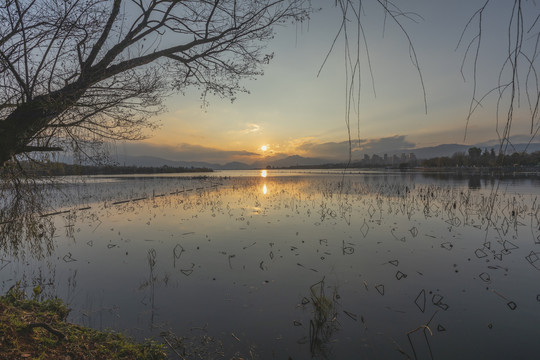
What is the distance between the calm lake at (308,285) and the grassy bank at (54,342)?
1097 millimetres

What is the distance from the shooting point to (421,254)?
33.6 ft

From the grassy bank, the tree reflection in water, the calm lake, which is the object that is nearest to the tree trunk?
the tree reflection in water

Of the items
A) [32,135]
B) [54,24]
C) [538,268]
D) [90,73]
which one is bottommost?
[538,268]

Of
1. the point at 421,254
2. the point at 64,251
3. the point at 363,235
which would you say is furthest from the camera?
the point at 363,235

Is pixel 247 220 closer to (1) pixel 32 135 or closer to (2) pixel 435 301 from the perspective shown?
(2) pixel 435 301

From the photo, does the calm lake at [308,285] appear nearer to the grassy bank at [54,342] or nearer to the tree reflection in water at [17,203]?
the grassy bank at [54,342]

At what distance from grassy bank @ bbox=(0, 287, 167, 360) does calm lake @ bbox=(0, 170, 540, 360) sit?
1097mm

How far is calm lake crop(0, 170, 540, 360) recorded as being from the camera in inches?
209

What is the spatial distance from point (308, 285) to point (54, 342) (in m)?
5.85

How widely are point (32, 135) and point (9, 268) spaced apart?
23.7 ft

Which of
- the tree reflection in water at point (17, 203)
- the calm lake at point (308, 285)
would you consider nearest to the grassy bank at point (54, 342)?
the calm lake at point (308, 285)

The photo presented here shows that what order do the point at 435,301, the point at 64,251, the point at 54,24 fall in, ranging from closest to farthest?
the point at 54,24 < the point at 435,301 < the point at 64,251

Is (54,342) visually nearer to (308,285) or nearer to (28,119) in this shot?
(28,119)

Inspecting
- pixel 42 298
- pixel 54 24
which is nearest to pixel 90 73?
pixel 54 24
